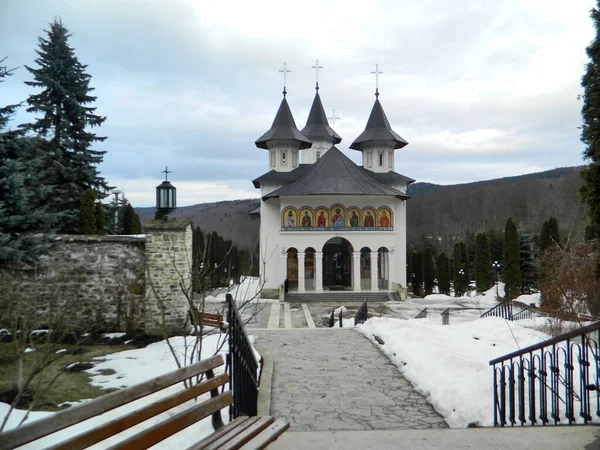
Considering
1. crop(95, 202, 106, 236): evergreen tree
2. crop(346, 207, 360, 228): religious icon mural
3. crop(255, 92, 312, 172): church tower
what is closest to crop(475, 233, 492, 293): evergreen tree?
crop(346, 207, 360, 228): religious icon mural

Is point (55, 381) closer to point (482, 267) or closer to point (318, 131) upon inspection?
point (482, 267)

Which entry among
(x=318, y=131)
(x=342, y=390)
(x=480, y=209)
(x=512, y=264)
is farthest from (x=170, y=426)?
(x=480, y=209)

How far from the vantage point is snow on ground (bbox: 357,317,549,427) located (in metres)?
5.20

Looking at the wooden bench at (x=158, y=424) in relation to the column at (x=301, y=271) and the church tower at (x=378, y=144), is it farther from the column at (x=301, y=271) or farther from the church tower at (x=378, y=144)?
the church tower at (x=378, y=144)

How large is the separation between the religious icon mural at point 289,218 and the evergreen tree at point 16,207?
58.3 ft

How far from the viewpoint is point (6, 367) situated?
817 cm

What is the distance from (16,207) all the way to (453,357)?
8768 mm

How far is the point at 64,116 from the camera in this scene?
18.2m

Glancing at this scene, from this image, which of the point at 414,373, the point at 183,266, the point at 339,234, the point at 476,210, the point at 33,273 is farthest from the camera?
the point at 476,210

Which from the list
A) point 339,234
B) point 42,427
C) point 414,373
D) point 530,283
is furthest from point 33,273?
point 530,283

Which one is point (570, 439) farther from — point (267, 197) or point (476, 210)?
point (476, 210)

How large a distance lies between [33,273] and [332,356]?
6983 mm

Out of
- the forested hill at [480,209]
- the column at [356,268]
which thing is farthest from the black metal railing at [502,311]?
the forested hill at [480,209]

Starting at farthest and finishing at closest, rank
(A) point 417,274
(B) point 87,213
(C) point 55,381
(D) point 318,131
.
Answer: (D) point 318,131
(A) point 417,274
(B) point 87,213
(C) point 55,381
